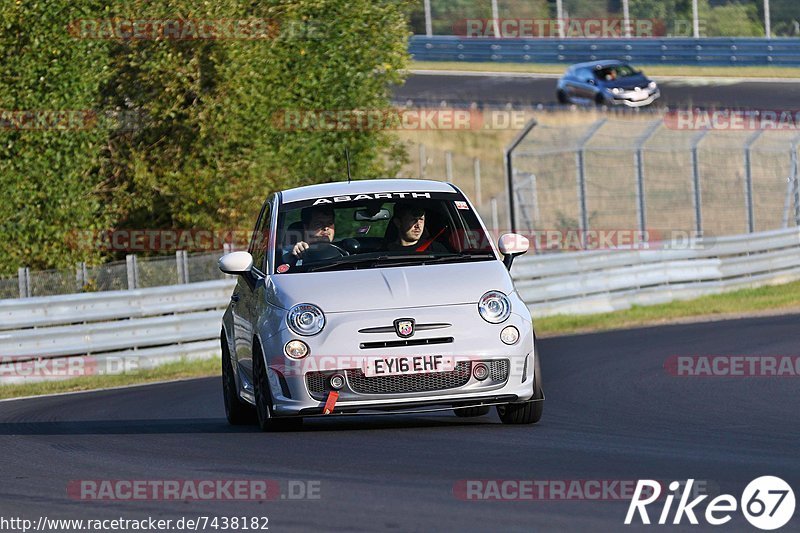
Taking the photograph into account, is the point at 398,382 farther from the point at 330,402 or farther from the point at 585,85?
the point at 585,85

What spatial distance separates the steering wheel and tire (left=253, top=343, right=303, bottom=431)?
0.69 metres

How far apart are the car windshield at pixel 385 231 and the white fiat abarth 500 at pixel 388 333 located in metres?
0.02

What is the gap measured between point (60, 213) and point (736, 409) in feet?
51.3

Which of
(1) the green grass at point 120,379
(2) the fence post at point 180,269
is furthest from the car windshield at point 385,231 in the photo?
(2) the fence post at point 180,269

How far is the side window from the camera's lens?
10718 mm

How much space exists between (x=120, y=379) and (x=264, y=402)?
29.8 feet

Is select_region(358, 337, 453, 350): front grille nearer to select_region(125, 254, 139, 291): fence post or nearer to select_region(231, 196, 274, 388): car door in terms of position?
select_region(231, 196, 274, 388): car door

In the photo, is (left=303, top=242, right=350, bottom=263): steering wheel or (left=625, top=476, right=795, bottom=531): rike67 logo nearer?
(left=625, top=476, right=795, bottom=531): rike67 logo

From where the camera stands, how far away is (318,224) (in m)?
10.6

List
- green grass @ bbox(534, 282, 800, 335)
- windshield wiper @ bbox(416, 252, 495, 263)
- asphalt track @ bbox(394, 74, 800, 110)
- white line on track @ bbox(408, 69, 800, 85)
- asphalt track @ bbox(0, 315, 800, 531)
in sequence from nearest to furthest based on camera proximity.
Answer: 1. asphalt track @ bbox(0, 315, 800, 531)
2. windshield wiper @ bbox(416, 252, 495, 263)
3. green grass @ bbox(534, 282, 800, 335)
4. asphalt track @ bbox(394, 74, 800, 110)
5. white line on track @ bbox(408, 69, 800, 85)

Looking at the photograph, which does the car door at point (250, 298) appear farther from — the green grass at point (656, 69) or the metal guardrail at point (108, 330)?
the green grass at point (656, 69)

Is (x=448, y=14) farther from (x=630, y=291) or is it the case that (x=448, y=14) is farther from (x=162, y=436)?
(x=162, y=436)

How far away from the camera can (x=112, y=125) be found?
25.0m

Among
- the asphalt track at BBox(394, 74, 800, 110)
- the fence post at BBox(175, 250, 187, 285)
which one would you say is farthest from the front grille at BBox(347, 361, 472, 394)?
the asphalt track at BBox(394, 74, 800, 110)
